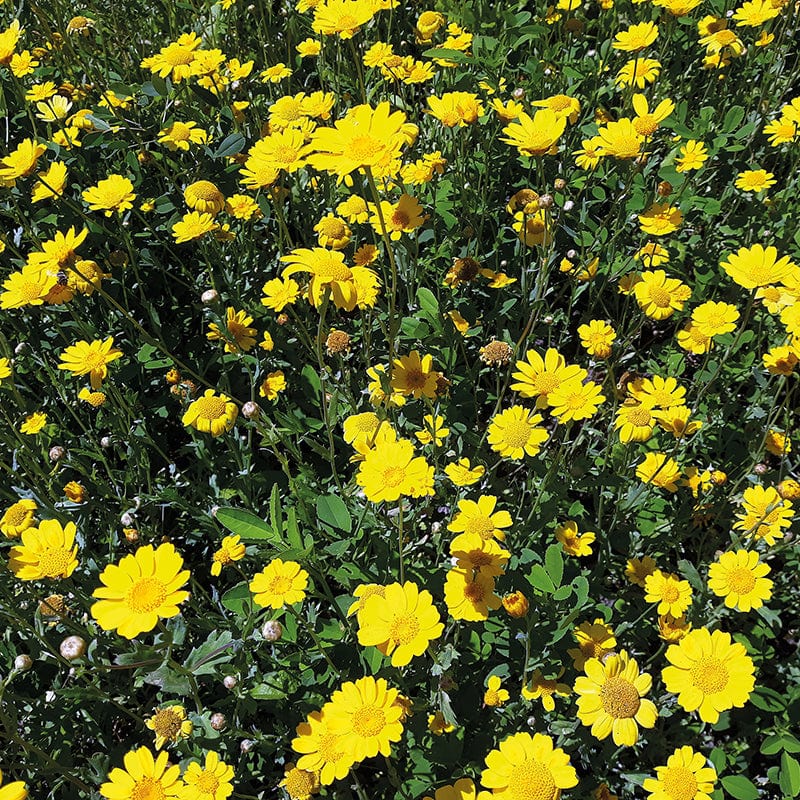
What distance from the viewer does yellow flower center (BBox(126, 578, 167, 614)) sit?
1668mm

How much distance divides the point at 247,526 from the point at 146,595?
37 centimetres

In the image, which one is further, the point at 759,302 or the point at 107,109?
the point at 107,109

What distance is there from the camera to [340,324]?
3.33 metres

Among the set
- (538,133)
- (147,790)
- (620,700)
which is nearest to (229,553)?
(147,790)

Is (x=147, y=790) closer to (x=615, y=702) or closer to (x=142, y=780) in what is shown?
(x=142, y=780)

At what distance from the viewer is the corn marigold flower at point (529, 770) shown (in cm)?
156

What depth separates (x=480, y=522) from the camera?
1991 mm

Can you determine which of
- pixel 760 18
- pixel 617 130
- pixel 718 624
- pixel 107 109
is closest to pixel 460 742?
pixel 718 624

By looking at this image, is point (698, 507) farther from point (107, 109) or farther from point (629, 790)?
point (107, 109)

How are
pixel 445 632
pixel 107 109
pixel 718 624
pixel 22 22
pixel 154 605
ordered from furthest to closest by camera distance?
pixel 22 22
pixel 107 109
pixel 718 624
pixel 445 632
pixel 154 605

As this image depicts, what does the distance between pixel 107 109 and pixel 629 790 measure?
3.60 metres

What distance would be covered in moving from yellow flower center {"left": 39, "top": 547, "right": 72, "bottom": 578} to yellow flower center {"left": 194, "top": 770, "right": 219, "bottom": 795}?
0.65 m

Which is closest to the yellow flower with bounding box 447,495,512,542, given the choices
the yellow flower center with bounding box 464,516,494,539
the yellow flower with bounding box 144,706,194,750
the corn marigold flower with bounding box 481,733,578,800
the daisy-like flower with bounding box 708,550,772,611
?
the yellow flower center with bounding box 464,516,494,539

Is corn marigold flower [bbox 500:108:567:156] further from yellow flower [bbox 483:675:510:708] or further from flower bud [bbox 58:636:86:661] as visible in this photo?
flower bud [bbox 58:636:86:661]
